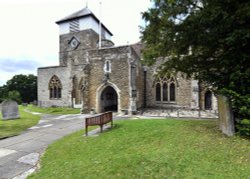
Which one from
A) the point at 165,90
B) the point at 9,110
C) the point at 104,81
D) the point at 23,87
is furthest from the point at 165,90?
the point at 23,87

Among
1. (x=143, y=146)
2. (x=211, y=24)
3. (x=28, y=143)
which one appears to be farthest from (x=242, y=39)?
(x=28, y=143)

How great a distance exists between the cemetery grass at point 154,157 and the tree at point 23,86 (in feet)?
140

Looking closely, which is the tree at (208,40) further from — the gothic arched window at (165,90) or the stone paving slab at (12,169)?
the gothic arched window at (165,90)

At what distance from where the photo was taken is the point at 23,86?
1699 inches

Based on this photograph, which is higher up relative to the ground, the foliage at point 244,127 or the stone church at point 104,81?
the stone church at point 104,81

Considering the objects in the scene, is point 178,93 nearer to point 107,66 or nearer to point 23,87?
point 107,66

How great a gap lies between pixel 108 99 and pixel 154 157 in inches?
628

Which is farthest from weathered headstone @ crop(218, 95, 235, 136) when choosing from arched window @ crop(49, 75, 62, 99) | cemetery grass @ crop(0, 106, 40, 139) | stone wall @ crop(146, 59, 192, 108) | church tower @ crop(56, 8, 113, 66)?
church tower @ crop(56, 8, 113, 66)

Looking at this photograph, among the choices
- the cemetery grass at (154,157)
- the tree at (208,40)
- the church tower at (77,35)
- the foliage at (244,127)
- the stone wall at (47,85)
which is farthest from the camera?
the church tower at (77,35)

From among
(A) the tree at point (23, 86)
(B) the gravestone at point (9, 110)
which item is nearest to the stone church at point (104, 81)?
(B) the gravestone at point (9, 110)

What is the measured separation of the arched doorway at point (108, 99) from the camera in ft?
62.2

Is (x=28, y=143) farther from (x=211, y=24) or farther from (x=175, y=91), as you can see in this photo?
(x=175, y=91)

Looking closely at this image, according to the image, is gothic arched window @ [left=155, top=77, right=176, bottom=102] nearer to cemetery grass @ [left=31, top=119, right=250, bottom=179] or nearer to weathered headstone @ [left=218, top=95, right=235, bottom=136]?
weathered headstone @ [left=218, top=95, right=235, bottom=136]

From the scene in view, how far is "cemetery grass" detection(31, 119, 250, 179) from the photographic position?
161 inches
